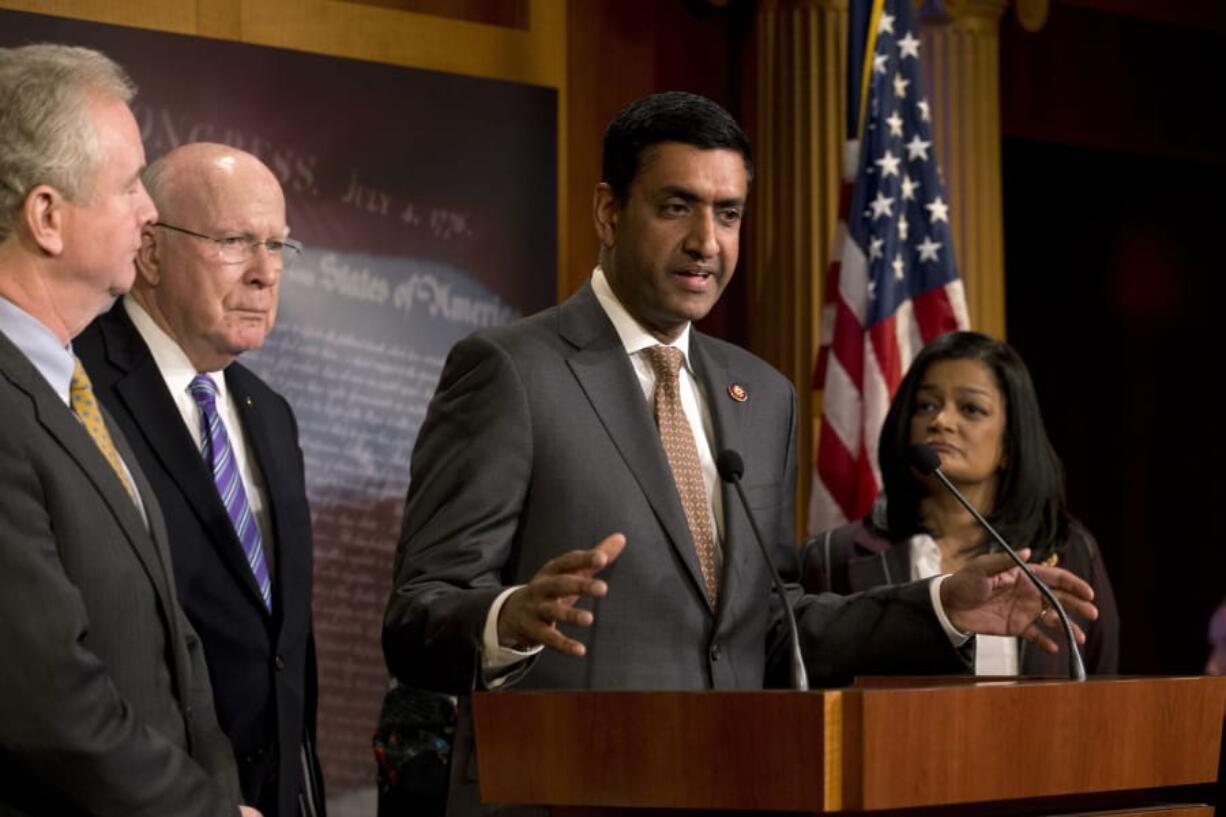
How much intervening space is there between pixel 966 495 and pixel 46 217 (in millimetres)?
2463

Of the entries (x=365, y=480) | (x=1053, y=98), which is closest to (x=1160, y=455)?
(x=1053, y=98)

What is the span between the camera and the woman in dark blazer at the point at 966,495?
14.3ft

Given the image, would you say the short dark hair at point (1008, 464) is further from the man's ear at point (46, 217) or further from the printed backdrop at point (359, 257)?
the man's ear at point (46, 217)

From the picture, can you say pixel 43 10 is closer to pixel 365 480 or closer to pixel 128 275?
pixel 365 480

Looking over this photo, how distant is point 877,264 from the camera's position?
17.6ft

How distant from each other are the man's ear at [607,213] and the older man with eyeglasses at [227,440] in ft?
2.76

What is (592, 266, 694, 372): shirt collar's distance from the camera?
307cm

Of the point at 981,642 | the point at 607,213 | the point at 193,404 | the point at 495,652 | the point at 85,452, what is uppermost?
the point at 607,213

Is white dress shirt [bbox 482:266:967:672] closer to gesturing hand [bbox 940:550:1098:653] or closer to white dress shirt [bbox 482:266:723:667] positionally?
white dress shirt [bbox 482:266:723:667]

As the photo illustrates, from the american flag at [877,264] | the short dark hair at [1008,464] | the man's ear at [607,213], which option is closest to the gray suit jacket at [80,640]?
the man's ear at [607,213]

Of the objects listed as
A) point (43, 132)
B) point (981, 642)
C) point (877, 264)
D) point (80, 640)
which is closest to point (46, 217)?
point (43, 132)

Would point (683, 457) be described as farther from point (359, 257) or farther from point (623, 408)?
point (359, 257)

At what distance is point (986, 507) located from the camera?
4434mm

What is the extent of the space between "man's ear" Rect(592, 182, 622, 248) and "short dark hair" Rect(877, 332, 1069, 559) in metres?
1.39
